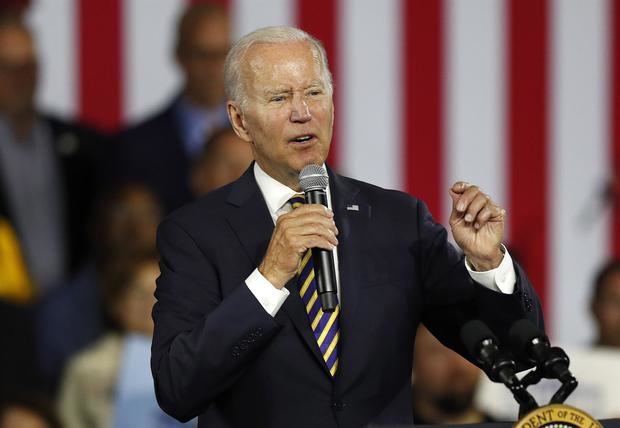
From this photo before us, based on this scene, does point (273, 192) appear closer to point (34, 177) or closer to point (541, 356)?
point (541, 356)

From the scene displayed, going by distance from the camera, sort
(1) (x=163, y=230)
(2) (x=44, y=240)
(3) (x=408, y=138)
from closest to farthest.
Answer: (1) (x=163, y=230)
(2) (x=44, y=240)
(3) (x=408, y=138)

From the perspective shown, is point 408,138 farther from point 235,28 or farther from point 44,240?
point 44,240

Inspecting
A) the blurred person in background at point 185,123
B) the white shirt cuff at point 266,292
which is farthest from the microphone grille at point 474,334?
the blurred person in background at point 185,123

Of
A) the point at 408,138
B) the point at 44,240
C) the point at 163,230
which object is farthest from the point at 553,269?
the point at 163,230

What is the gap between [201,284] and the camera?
2.29m

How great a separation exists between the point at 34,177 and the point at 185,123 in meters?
0.54

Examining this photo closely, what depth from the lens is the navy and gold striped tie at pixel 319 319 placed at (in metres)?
2.27

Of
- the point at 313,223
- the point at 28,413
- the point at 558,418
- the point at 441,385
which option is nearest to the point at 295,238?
the point at 313,223

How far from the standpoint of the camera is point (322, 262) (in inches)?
85.1

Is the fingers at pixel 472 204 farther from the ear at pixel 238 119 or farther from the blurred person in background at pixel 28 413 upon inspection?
the blurred person in background at pixel 28 413

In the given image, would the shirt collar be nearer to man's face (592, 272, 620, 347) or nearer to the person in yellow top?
the person in yellow top

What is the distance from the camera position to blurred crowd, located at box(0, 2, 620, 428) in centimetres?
420

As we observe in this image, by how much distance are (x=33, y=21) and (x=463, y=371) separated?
2292 mm

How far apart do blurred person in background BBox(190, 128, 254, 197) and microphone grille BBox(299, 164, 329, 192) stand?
7.37 ft
